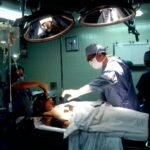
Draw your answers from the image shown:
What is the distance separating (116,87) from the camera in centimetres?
286

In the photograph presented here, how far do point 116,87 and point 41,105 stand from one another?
0.88 m

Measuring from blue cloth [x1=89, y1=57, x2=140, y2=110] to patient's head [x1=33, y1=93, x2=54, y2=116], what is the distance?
2.00 feet

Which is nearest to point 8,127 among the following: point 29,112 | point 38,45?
point 29,112

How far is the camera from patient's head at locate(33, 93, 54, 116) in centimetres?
296

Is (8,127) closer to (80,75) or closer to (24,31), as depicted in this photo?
(24,31)

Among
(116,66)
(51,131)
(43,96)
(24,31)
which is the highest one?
(24,31)

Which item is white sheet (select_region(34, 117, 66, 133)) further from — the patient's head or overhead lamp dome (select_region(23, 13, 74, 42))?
overhead lamp dome (select_region(23, 13, 74, 42))

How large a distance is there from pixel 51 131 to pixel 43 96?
24.5 inches

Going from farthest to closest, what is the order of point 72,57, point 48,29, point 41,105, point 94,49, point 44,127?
point 72,57 → point 94,49 → point 41,105 → point 48,29 → point 44,127

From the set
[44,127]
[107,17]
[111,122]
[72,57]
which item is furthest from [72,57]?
[111,122]

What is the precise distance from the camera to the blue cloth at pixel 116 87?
2.73m

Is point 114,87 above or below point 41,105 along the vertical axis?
above

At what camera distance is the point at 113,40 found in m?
6.25

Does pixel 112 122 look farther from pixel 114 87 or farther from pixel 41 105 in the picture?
pixel 41 105
